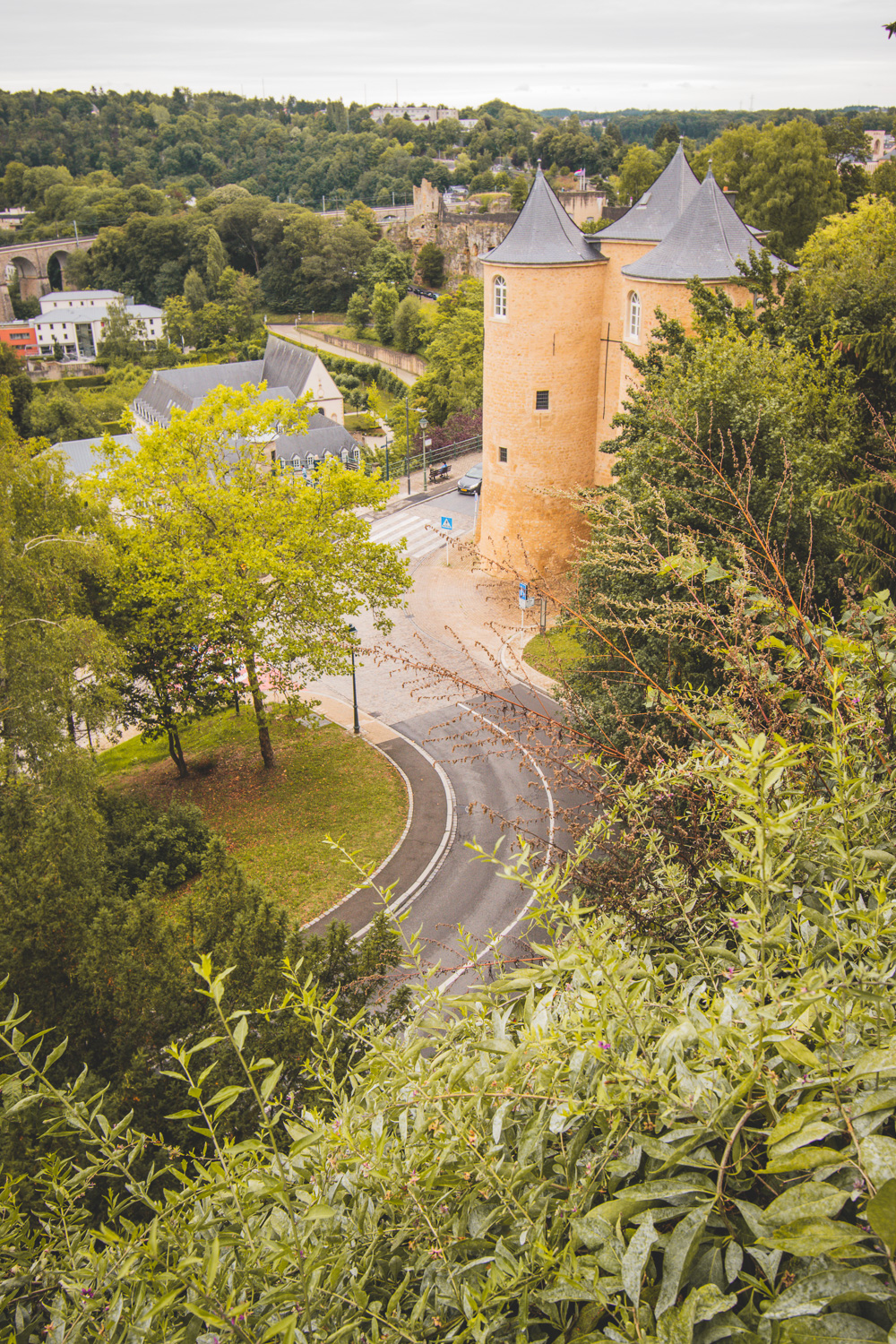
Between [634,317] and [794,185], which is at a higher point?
[794,185]

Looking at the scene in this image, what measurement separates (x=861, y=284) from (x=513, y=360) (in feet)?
36.1

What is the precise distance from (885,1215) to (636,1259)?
635mm

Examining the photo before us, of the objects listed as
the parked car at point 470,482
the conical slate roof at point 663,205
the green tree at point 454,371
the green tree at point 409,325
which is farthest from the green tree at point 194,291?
the conical slate roof at point 663,205

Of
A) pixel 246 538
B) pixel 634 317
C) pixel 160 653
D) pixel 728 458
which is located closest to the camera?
pixel 728 458

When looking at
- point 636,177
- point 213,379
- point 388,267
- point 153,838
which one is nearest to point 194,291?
point 388,267

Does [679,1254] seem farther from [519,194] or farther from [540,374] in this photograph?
[519,194]

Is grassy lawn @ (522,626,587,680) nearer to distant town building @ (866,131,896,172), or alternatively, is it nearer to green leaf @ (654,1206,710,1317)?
green leaf @ (654,1206,710,1317)

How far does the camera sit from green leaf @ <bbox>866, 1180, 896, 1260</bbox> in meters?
1.99

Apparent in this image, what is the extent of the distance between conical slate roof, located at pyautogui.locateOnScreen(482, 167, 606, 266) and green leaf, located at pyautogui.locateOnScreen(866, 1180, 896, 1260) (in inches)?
1095

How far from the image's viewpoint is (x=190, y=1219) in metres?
3.13

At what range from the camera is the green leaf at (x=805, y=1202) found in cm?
215

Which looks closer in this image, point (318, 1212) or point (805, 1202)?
point (805, 1202)

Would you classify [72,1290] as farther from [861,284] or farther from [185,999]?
[861,284]

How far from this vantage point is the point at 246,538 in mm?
18812
